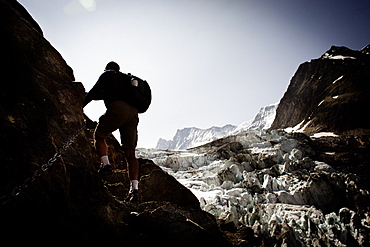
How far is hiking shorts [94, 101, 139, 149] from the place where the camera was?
10.5ft

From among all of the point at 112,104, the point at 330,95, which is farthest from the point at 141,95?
the point at 330,95

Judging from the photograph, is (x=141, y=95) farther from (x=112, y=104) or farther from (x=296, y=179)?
(x=296, y=179)

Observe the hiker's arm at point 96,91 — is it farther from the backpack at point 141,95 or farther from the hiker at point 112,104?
the backpack at point 141,95

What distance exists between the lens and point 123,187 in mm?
4414

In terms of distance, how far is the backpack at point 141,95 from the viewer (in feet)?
10.9

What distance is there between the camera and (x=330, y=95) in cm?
6388

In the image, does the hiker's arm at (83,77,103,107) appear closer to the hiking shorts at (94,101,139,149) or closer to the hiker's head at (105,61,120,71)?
the hiking shorts at (94,101,139,149)

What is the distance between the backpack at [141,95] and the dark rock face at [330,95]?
6226 centimetres

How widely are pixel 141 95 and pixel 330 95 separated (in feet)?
251

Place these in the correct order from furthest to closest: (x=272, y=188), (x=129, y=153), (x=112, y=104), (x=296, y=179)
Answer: (x=296, y=179), (x=272, y=188), (x=129, y=153), (x=112, y=104)

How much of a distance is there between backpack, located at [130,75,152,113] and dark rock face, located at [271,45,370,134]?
62.3 metres

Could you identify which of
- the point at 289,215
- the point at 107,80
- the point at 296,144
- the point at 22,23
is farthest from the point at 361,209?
the point at 22,23

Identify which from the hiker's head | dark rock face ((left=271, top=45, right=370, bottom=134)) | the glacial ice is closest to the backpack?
the hiker's head

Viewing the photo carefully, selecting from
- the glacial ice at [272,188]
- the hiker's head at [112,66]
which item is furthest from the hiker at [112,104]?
the glacial ice at [272,188]
